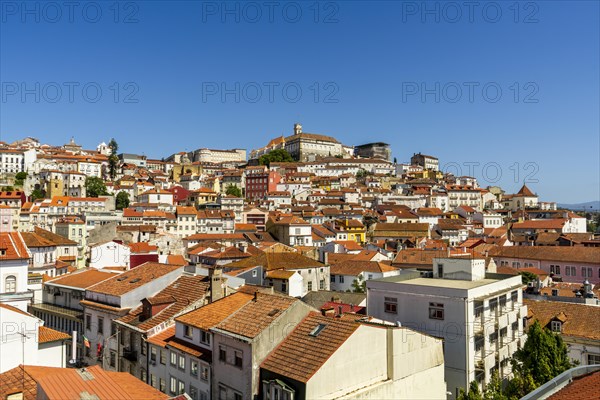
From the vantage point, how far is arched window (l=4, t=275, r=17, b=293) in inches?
980

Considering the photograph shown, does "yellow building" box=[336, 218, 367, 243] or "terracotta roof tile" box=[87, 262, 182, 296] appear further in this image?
"yellow building" box=[336, 218, 367, 243]

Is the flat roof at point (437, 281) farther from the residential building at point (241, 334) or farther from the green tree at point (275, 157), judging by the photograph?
the green tree at point (275, 157)

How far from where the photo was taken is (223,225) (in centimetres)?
8656

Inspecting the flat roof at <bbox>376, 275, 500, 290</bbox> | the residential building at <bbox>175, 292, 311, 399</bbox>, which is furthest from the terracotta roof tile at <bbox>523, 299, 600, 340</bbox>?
the residential building at <bbox>175, 292, 311, 399</bbox>

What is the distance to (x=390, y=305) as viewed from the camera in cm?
2486

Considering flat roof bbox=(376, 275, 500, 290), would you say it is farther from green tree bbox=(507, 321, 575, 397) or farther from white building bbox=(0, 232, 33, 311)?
white building bbox=(0, 232, 33, 311)

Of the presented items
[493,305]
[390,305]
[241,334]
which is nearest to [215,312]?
[241,334]

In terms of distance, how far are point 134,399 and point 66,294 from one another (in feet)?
63.2

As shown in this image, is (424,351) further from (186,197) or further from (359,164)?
(359,164)

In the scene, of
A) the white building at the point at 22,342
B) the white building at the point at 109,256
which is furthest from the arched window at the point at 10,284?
the white building at the point at 109,256

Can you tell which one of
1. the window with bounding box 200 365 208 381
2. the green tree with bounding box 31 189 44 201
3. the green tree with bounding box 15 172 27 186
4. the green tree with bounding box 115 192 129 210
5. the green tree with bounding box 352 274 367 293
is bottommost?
the green tree with bounding box 352 274 367 293

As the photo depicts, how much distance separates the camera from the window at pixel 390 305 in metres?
24.7

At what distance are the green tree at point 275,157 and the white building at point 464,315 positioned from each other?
133988mm

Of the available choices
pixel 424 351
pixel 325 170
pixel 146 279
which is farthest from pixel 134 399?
pixel 325 170
